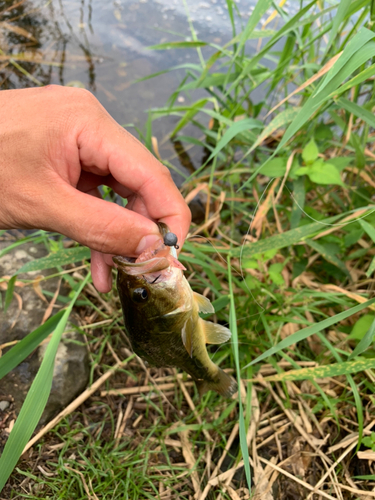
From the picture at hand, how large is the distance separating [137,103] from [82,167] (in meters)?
2.81

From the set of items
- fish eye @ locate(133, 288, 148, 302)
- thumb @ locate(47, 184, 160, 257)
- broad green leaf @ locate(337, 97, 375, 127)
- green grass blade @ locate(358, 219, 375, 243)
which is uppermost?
broad green leaf @ locate(337, 97, 375, 127)

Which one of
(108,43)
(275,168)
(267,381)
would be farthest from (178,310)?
(108,43)

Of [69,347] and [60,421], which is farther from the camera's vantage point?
[69,347]

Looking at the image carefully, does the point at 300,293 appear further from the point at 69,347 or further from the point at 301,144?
the point at 69,347

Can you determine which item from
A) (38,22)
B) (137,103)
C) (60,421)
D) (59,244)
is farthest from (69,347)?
(38,22)

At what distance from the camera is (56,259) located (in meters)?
2.31

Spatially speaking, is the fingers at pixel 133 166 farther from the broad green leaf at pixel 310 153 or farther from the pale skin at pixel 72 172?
the broad green leaf at pixel 310 153

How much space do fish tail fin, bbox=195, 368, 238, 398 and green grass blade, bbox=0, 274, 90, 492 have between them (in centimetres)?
97

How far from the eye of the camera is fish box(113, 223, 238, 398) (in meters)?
1.80

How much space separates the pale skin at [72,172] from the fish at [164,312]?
14 cm

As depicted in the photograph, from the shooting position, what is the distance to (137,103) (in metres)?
4.57

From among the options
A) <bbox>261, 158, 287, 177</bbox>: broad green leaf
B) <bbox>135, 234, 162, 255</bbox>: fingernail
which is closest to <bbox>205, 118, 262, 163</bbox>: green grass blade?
<bbox>261, 158, 287, 177</bbox>: broad green leaf

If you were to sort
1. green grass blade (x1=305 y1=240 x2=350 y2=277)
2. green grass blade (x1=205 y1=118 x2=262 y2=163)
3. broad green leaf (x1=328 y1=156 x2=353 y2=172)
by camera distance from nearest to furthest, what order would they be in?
green grass blade (x1=205 y1=118 x2=262 y2=163) < broad green leaf (x1=328 y1=156 x2=353 y2=172) < green grass blade (x1=305 y1=240 x2=350 y2=277)

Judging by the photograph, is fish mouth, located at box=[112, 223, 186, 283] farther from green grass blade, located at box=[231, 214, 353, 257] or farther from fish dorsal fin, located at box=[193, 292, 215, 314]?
green grass blade, located at box=[231, 214, 353, 257]
